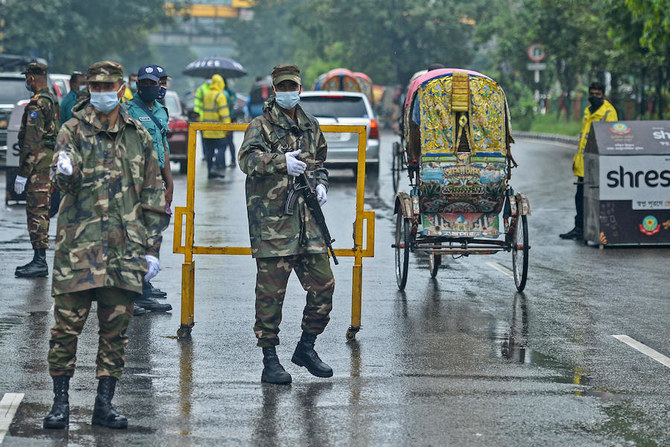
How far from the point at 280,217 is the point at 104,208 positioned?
1.45 meters

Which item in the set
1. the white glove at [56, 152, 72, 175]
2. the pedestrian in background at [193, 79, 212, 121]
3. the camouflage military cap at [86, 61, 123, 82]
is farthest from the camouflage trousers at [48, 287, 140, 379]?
the pedestrian in background at [193, 79, 212, 121]

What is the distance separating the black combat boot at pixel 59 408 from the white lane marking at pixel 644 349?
3.83 m

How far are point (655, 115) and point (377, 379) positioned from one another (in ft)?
94.4

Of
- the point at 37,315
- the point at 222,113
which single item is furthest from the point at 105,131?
the point at 222,113

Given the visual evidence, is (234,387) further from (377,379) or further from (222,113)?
(222,113)

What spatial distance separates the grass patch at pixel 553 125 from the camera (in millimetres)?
42287

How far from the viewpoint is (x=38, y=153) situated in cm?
1169

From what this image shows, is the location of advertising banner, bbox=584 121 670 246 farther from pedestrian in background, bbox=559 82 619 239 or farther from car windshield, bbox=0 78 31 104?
car windshield, bbox=0 78 31 104

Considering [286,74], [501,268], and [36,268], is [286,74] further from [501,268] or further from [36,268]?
[501,268]

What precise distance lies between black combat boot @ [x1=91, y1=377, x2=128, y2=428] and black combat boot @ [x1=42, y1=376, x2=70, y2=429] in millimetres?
147

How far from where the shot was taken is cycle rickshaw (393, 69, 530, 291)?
11.4 meters

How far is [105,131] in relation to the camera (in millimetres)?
6418

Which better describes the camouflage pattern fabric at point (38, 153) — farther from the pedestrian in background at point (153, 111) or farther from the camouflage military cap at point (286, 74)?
the camouflage military cap at point (286, 74)

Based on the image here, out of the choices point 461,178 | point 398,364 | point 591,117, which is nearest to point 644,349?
point 398,364
